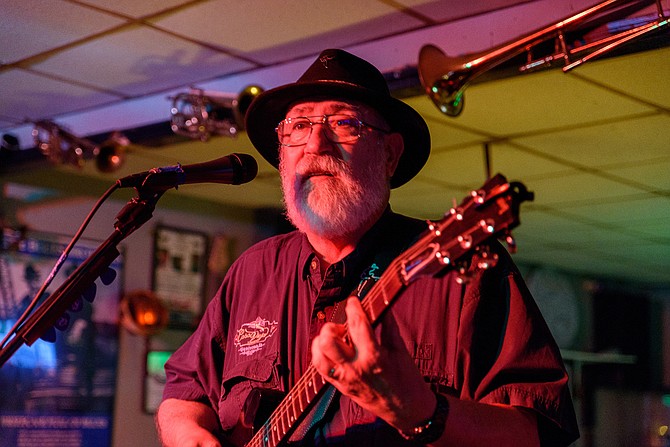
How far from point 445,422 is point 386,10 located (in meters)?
2.43

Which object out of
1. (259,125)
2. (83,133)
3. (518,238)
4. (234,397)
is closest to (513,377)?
(234,397)

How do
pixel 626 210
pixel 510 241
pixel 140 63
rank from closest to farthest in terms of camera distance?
pixel 510 241, pixel 140 63, pixel 626 210

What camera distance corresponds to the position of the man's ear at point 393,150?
7.32ft

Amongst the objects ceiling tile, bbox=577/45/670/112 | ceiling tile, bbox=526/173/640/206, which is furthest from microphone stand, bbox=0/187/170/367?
ceiling tile, bbox=526/173/640/206

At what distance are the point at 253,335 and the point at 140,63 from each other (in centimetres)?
262

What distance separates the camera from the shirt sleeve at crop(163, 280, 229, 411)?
223 cm

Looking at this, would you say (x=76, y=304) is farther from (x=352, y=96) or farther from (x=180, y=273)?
(x=180, y=273)

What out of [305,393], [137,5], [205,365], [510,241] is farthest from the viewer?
[137,5]

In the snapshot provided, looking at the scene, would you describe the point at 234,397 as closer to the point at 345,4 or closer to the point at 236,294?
the point at 236,294

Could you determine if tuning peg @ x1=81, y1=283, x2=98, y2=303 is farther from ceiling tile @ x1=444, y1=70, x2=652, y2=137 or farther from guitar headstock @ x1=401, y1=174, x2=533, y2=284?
ceiling tile @ x1=444, y1=70, x2=652, y2=137

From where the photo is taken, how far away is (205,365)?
7.37ft

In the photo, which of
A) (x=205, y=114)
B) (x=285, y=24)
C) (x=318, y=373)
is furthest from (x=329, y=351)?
(x=205, y=114)

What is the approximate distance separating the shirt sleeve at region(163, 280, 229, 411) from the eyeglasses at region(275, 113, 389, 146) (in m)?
0.46

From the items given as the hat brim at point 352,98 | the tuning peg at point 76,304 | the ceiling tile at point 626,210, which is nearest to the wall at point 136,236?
the ceiling tile at point 626,210
